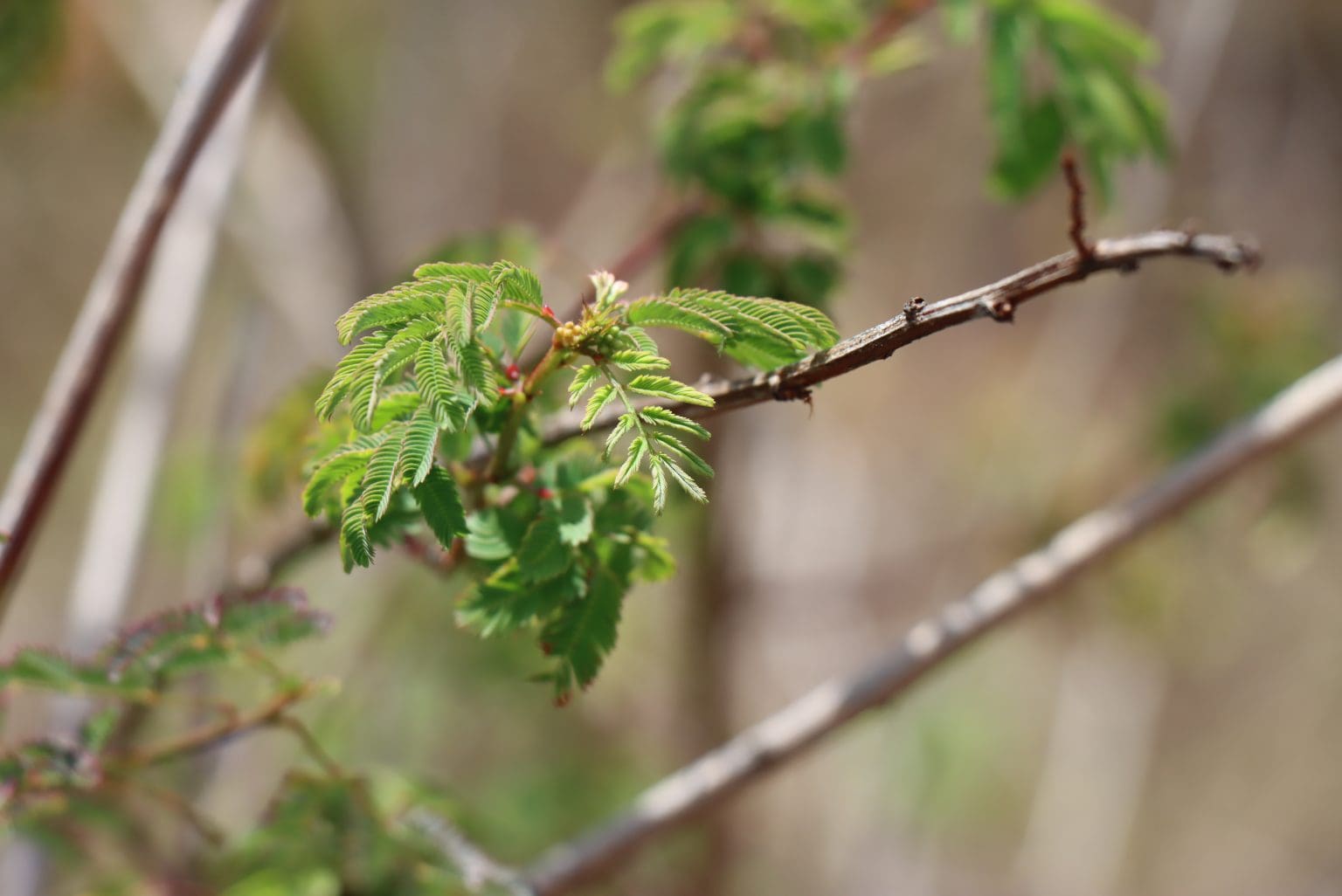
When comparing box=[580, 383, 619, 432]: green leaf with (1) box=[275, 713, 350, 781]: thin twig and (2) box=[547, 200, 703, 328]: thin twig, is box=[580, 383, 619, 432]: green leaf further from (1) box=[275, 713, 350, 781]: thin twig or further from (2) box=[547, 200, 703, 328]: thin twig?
(2) box=[547, 200, 703, 328]: thin twig

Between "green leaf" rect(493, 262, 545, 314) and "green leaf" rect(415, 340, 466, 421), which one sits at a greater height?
"green leaf" rect(493, 262, 545, 314)

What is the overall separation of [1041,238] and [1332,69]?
1271 mm

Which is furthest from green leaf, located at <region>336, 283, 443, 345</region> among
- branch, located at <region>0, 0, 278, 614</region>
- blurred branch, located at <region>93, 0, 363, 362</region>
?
blurred branch, located at <region>93, 0, 363, 362</region>

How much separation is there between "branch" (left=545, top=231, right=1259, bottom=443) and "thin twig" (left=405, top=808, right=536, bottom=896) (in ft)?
1.75

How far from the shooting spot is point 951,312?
75 centimetres

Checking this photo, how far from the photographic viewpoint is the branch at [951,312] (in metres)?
0.75

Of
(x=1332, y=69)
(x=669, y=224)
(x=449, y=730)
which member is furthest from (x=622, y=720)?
(x=1332, y=69)

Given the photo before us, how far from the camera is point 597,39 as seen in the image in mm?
5191

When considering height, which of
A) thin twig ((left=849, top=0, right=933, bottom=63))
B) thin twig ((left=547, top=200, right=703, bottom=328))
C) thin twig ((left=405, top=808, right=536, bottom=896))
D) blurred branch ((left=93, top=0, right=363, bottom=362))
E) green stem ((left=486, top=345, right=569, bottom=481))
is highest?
blurred branch ((left=93, top=0, right=363, bottom=362))

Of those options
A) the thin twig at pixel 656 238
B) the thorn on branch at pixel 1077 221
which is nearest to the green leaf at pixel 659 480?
the thorn on branch at pixel 1077 221

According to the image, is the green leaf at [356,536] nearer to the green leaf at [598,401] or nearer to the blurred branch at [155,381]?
the green leaf at [598,401]

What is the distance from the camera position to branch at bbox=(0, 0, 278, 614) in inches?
45.8

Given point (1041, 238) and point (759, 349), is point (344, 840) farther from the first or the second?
point (1041, 238)

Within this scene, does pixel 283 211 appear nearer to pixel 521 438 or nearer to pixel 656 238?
pixel 656 238
